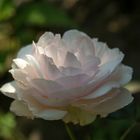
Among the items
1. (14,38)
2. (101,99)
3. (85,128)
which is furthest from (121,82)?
(85,128)

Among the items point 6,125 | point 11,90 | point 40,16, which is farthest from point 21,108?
point 40,16

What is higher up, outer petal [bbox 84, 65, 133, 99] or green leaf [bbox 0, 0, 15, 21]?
green leaf [bbox 0, 0, 15, 21]

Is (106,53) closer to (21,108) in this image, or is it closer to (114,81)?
(114,81)

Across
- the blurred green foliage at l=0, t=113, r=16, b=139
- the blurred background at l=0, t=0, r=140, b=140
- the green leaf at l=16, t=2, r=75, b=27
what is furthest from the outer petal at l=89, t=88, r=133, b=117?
the green leaf at l=16, t=2, r=75, b=27

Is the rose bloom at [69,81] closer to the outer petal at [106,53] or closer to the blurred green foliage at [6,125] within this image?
the outer petal at [106,53]

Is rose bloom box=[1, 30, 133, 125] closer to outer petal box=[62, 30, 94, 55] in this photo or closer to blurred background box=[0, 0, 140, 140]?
outer petal box=[62, 30, 94, 55]

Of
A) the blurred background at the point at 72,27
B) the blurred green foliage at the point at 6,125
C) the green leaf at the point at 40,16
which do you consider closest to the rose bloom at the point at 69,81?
the blurred background at the point at 72,27

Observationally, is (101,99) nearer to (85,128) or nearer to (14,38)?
(14,38)
